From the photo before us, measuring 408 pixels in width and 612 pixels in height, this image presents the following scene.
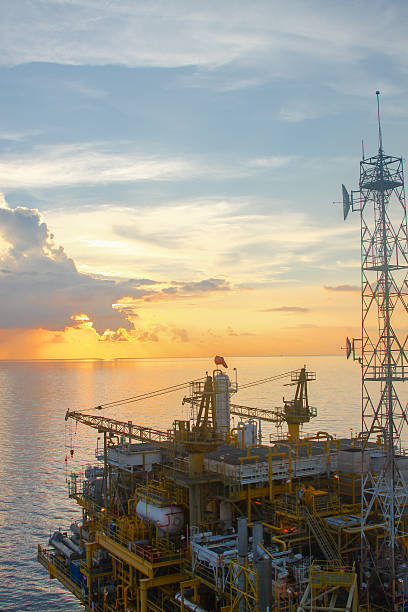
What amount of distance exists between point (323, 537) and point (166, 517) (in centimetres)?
891

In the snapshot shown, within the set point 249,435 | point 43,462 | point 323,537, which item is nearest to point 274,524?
point 323,537

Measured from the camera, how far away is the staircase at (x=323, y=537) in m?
27.1

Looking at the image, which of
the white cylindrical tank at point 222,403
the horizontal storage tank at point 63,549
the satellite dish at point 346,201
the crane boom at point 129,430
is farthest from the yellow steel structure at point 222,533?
the satellite dish at point 346,201

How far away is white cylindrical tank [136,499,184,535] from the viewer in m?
31.4

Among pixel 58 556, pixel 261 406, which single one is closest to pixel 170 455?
pixel 58 556

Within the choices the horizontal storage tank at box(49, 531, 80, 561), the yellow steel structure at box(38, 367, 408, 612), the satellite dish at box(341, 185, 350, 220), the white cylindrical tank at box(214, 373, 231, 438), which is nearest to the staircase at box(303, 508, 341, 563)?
the yellow steel structure at box(38, 367, 408, 612)

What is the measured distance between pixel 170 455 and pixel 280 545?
33.4 ft

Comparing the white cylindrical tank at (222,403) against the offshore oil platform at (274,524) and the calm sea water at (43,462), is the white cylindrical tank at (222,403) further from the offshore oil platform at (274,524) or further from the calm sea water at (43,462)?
the calm sea water at (43,462)

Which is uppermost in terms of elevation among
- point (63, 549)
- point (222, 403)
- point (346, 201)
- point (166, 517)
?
point (346, 201)

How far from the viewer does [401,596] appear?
2570cm

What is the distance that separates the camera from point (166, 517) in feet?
103

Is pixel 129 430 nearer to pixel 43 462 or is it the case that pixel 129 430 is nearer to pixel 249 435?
pixel 249 435

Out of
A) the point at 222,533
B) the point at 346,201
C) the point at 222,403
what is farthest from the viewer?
the point at 222,403

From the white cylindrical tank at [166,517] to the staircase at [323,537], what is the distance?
24.9 feet
